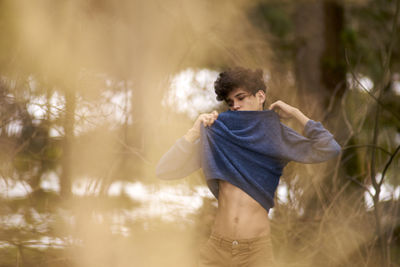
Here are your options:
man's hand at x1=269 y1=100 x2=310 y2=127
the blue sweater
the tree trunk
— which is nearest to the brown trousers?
the blue sweater

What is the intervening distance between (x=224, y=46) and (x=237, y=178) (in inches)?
74.0

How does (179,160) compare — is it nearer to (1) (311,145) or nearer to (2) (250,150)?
(2) (250,150)

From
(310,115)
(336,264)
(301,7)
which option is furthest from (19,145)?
(301,7)

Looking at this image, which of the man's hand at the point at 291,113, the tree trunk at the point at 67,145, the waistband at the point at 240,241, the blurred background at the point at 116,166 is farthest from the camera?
the blurred background at the point at 116,166

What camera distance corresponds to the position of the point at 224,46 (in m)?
3.92

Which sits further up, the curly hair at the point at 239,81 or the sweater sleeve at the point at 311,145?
the curly hair at the point at 239,81

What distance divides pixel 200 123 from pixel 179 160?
22 centimetres

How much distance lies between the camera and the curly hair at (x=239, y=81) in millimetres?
2400

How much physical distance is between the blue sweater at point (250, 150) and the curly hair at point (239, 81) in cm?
13

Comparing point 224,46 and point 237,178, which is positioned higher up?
point 224,46

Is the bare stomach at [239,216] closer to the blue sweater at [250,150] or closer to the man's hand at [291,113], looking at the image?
the blue sweater at [250,150]

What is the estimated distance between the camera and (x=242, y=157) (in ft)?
7.75

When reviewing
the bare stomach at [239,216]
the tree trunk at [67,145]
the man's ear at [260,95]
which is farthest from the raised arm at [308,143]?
the tree trunk at [67,145]

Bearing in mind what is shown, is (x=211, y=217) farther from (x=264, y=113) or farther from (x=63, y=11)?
(x=63, y=11)
